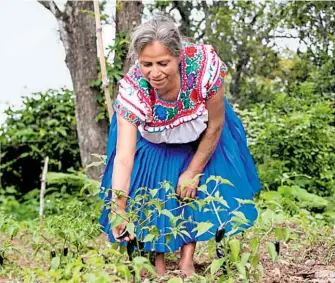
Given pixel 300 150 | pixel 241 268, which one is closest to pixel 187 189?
pixel 241 268

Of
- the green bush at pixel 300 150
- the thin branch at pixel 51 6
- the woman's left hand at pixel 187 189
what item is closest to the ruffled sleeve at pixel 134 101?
the woman's left hand at pixel 187 189

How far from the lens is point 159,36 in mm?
3281

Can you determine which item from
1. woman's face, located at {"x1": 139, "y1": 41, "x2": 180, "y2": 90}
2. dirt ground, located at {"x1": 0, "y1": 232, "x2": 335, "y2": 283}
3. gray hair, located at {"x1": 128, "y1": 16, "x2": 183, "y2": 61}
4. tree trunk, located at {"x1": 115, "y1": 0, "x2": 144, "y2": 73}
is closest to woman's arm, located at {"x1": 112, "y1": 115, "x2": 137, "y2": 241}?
woman's face, located at {"x1": 139, "y1": 41, "x2": 180, "y2": 90}

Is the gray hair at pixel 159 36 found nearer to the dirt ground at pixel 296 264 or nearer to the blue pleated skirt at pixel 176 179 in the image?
the blue pleated skirt at pixel 176 179

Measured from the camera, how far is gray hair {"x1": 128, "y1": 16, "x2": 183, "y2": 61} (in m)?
3.28

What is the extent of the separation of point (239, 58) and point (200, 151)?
28.0 ft

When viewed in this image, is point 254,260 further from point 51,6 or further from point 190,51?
point 51,6

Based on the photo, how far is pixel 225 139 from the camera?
12.7 ft

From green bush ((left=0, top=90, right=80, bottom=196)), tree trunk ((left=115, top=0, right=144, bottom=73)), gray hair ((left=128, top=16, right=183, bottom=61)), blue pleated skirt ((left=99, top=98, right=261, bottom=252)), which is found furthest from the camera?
green bush ((left=0, top=90, right=80, bottom=196))

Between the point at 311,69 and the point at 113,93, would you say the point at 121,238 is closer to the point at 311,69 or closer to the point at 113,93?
the point at 113,93

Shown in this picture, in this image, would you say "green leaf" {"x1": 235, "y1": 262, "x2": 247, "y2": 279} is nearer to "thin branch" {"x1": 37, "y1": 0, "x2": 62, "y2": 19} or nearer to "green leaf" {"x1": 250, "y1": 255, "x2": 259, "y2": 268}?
"green leaf" {"x1": 250, "y1": 255, "x2": 259, "y2": 268}

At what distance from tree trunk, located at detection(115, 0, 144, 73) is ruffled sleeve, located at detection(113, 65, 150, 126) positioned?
3.66 metres

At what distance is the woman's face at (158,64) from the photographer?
3289mm

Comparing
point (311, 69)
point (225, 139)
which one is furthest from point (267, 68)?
point (225, 139)
